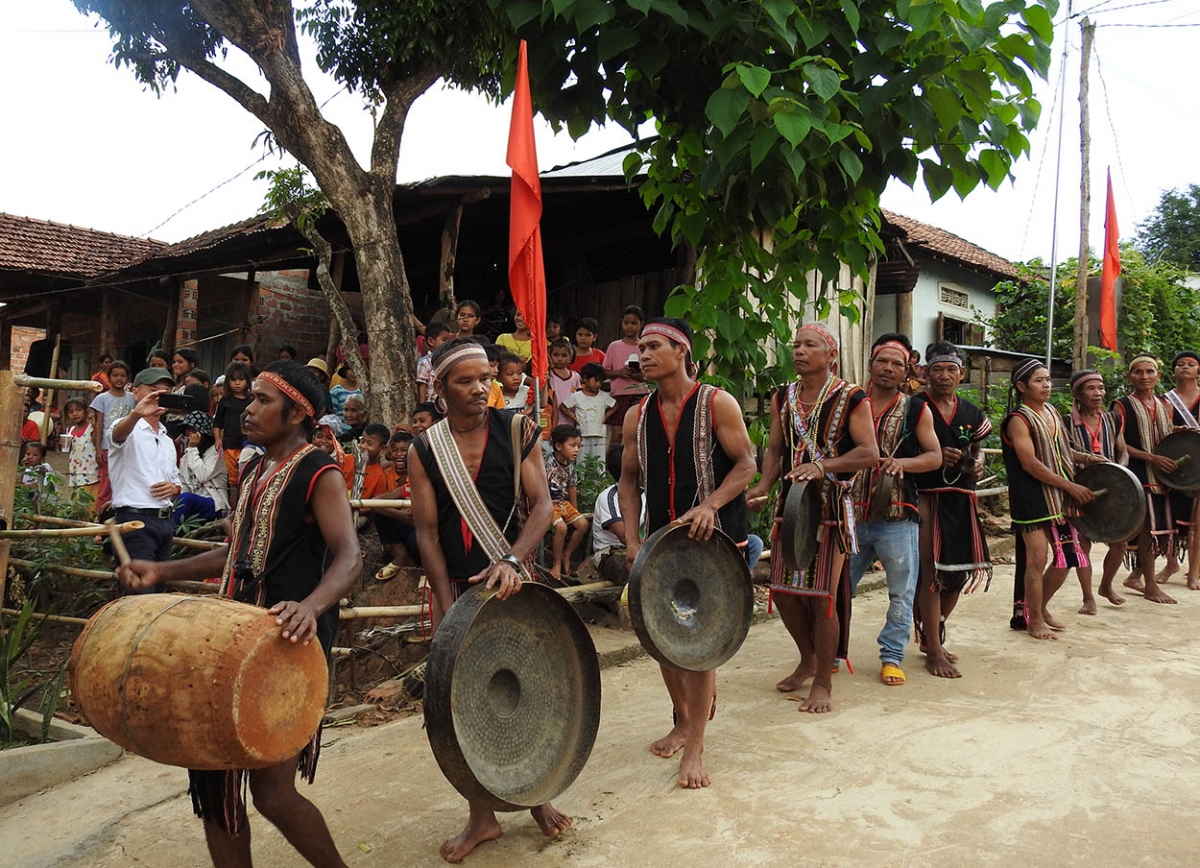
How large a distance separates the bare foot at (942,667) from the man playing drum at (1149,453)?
3.13m

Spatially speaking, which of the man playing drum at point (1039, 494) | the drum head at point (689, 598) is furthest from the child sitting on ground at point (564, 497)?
the man playing drum at point (1039, 494)

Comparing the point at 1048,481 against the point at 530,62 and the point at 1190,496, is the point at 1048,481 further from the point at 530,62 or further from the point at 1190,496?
the point at 530,62

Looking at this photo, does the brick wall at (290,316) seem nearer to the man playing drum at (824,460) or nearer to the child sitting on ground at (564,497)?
the child sitting on ground at (564,497)

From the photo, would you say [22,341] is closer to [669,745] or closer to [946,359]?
[946,359]

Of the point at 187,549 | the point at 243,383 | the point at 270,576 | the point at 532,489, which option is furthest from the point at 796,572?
the point at 243,383

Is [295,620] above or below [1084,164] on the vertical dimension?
below

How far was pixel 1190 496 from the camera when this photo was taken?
7.57 metres

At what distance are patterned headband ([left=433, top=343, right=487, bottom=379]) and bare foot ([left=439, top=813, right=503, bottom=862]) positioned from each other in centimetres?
158

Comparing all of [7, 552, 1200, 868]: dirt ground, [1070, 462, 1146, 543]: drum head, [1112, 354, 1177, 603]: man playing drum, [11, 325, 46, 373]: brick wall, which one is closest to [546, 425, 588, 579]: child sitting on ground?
[7, 552, 1200, 868]: dirt ground

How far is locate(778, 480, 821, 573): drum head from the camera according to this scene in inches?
169

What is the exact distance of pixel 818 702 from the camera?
4.54 metres

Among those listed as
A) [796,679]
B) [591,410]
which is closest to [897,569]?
[796,679]

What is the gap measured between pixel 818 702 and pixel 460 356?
2624mm

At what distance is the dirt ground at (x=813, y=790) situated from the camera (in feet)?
10.1
